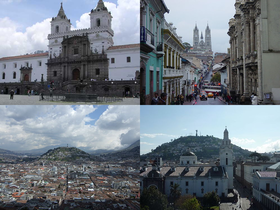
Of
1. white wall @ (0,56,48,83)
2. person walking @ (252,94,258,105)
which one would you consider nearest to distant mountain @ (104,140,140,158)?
person walking @ (252,94,258,105)

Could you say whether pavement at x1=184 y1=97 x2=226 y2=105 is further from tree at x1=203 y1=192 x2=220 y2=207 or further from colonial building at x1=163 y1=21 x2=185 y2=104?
tree at x1=203 y1=192 x2=220 y2=207

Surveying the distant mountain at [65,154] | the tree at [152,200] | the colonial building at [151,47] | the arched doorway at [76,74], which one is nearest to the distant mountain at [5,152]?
the distant mountain at [65,154]

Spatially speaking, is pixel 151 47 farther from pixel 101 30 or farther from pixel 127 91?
Answer: pixel 101 30

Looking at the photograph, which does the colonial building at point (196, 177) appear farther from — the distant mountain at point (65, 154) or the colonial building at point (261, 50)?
the distant mountain at point (65, 154)

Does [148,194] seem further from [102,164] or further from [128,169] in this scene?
[102,164]

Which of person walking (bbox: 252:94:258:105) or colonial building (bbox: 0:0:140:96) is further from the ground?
colonial building (bbox: 0:0:140:96)
